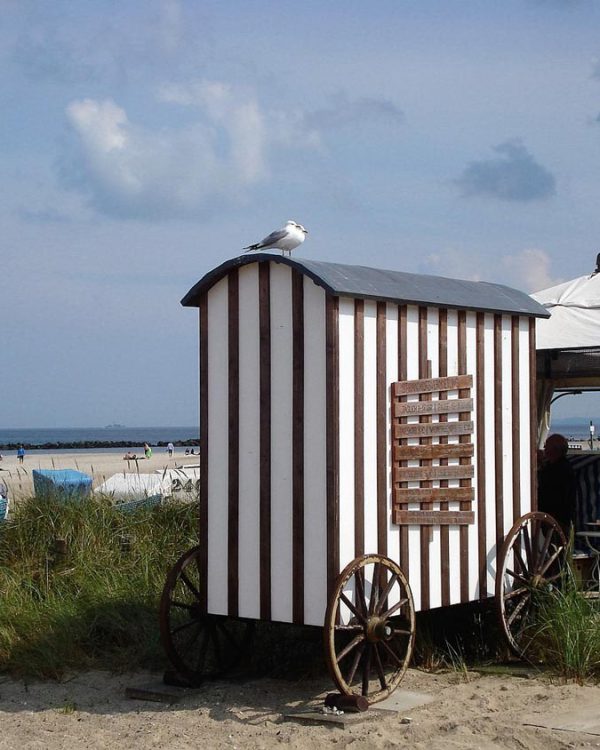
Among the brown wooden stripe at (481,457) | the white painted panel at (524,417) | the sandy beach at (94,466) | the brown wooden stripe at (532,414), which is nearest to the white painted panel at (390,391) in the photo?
the brown wooden stripe at (481,457)

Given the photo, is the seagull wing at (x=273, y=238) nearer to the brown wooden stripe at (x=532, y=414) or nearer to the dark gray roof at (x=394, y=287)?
the dark gray roof at (x=394, y=287)

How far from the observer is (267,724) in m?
6.74

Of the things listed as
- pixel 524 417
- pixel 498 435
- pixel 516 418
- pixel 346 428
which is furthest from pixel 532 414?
pixel 346 428

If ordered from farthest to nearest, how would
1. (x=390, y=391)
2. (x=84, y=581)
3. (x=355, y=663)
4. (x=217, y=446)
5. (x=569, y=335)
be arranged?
(x=569, y=335), (x=84, y=581), (x=217, y=446), (x=390, y=391), (x=355, y=663)

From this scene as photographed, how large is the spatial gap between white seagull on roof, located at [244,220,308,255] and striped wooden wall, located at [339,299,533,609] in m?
0.96

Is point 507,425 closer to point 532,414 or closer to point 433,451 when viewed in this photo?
point 532,414

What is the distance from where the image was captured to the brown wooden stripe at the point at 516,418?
8.27 meters

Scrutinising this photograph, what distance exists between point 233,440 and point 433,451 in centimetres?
138

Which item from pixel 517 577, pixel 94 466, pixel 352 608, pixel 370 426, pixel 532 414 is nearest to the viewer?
pixel 352 608

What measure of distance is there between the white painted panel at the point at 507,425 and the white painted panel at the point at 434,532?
2.72 ft


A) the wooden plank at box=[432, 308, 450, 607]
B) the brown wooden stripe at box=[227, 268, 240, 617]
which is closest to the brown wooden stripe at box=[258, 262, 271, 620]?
the brown wooden stripe at box=[227, 268, 240, 617]

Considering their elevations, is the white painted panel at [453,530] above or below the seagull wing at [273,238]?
below

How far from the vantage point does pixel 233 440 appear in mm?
7480

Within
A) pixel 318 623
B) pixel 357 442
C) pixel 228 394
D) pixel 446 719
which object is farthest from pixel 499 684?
pixel 228 394
